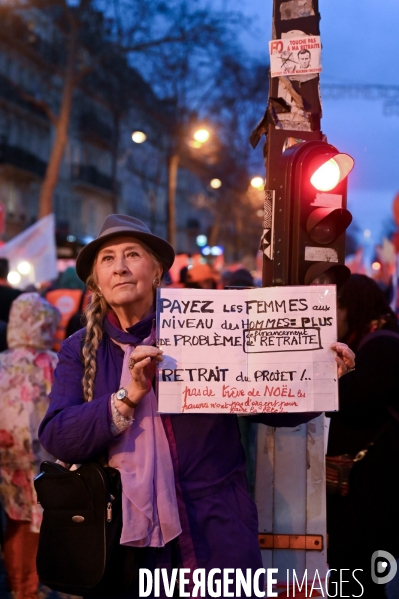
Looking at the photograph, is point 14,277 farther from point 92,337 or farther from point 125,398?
point 125,398

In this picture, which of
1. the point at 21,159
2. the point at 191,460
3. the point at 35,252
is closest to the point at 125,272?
the point at 191,460

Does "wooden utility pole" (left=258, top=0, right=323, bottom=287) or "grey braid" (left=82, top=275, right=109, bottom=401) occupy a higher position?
"wooden utility pole" (left=258, top=0, right=323, bottom=287)

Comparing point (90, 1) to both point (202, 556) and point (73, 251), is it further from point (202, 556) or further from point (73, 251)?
point (202, 556)

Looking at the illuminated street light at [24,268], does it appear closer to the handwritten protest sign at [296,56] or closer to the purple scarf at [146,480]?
the handwritten protest sign at [296,56]

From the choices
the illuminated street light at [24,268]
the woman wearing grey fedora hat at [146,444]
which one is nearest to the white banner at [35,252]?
the illuminated street light at [24,268]

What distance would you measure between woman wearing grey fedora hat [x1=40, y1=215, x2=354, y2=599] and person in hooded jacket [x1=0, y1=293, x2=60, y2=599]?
9.10 ft

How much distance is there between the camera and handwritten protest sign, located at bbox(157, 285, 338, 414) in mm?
3182

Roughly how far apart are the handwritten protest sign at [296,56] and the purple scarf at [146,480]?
2.21m

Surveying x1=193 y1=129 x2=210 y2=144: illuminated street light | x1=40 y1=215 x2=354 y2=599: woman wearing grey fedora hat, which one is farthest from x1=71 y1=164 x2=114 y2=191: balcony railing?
x1=40 y1=215 x2=354 y2=599: woman wearing grey fedora hat

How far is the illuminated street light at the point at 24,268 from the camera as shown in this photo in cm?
1708

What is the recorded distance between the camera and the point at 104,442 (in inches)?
119

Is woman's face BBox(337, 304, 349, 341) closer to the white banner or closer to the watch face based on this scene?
the watch face

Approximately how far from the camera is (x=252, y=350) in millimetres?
3268

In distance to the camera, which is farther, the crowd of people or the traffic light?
the traffic light
